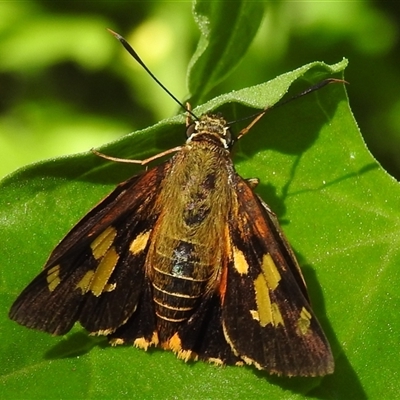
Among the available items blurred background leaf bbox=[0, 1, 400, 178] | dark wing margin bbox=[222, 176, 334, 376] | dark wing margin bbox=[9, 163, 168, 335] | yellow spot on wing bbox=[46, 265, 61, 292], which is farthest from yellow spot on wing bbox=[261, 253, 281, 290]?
blurred background leaf bbox=[0, 1, 400, 178]

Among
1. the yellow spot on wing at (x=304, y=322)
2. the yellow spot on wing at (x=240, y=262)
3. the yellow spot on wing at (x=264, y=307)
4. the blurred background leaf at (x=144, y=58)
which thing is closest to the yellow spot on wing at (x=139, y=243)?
the yellow spot on wing at (x=240, y=262)

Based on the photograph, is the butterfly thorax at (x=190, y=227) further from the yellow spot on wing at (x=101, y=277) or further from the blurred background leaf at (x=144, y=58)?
the blurred background leaf at (x=144, y=58)

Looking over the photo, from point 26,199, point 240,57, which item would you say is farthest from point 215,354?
point 240,57

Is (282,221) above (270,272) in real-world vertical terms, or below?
above

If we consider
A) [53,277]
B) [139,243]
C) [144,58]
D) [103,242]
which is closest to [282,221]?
[139,243]

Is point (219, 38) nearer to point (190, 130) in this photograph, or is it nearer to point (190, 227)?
point (190, 130)

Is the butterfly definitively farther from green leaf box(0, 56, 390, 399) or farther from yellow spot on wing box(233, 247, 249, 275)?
green leaf box(0, 56, 390, 399)
